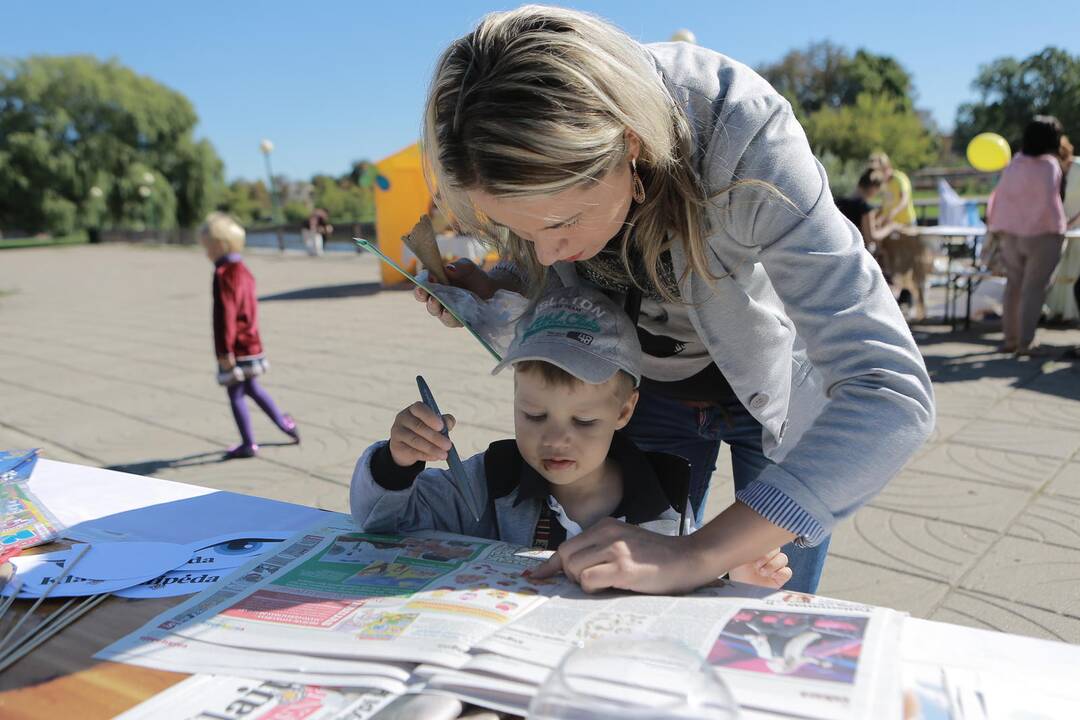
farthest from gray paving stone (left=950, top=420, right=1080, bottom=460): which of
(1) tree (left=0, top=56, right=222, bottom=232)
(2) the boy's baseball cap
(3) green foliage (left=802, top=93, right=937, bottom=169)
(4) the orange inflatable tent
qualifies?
(3) green foliage (left=802, top=93, right=937, bottom=169)

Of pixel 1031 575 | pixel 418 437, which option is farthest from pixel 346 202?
pixel 418 437

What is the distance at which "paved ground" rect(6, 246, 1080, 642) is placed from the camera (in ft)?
8.63

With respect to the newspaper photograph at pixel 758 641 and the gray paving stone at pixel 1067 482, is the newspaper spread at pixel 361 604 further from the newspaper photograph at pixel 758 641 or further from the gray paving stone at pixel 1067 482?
the gray paving stone at pixel 1067 482

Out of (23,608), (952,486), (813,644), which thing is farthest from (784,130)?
(952,486)

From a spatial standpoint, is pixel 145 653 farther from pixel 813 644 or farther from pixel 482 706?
pixel 813 644

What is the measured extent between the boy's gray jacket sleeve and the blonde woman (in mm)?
344

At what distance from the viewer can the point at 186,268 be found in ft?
58.0

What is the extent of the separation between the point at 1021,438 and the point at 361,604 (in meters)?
3.84

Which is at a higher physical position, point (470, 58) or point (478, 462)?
point (470, 58)

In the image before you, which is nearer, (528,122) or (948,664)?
(948,664)

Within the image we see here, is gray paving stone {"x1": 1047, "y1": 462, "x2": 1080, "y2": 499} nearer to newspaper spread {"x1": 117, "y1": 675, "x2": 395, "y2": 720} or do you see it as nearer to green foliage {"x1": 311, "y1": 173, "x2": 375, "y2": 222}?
newspaper spread {"x1": 117, "y1": 675, "x2": 395, "y2": 720}

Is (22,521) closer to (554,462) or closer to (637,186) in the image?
(554,462)

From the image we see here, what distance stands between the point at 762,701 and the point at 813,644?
0.12 meters

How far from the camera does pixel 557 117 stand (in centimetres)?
103
